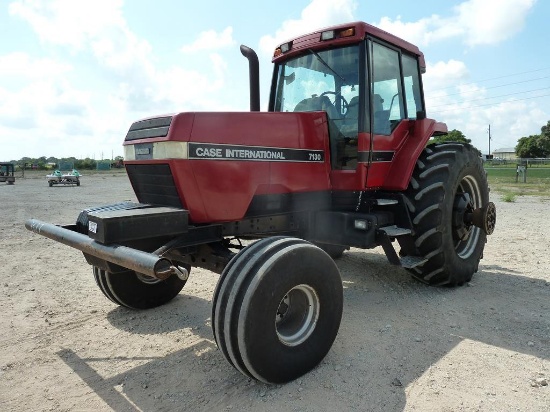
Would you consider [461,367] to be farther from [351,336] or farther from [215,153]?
[215,153]

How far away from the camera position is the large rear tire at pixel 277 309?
9.17 feet

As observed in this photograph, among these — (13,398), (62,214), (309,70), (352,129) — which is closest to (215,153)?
(352,129)

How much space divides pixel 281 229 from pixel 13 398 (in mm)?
2470

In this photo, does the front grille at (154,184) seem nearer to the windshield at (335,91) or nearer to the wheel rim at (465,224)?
the windshield at (335,91)

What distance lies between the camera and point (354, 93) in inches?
174

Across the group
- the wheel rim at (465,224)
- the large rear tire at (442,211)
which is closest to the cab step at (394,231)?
the large rear tire at (442,211)

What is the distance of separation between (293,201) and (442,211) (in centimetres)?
166

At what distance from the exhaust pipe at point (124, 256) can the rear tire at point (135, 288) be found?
90cm

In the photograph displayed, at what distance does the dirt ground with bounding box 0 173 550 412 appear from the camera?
2871mm

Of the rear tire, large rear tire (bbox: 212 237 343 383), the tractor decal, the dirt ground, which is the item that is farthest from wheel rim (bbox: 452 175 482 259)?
the rear tire

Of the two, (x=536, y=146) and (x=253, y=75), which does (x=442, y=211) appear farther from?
(x=536, y=146)

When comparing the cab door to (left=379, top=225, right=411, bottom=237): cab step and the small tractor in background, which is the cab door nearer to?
(left=379, top=225, right=411, bottom=237): cab step

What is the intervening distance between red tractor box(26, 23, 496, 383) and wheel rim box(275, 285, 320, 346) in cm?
1

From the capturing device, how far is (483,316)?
4.23m
